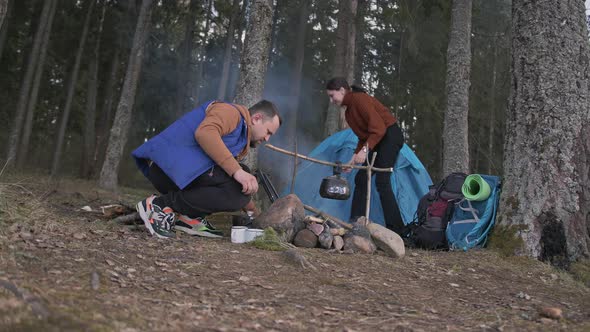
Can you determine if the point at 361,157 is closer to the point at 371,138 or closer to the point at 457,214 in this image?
the point at 371,138

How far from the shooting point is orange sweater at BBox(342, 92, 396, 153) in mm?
5191

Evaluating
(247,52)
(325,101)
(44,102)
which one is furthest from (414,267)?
(44,102)

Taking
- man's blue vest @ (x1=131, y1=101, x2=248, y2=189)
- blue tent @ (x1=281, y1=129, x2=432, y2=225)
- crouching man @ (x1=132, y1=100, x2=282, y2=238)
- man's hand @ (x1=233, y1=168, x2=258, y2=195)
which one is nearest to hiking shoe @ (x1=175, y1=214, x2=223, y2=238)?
crouching man @ (x1=132, y1=100, x2=282, y2=238)

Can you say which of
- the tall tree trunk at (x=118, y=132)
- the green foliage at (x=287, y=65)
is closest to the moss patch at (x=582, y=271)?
the tall tree trunk at (x=118, y=132)

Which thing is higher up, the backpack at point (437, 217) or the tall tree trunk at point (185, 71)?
the tall tree trunk at point (185, 71)

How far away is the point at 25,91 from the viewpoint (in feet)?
40.4

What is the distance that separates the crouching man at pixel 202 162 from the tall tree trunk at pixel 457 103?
13.2 feet

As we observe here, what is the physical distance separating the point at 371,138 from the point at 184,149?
2.10 metres

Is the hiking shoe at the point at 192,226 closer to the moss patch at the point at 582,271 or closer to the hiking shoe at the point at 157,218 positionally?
the hiking shoe at the point at 157,218

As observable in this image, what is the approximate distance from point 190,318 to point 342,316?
65 cm

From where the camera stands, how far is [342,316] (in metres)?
2.24

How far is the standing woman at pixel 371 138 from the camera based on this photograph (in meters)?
5.19

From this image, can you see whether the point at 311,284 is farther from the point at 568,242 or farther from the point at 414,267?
the point at 568,242

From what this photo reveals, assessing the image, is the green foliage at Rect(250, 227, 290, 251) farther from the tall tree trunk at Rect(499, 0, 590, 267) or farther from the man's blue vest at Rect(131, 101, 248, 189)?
the tall tree trunk at Rect(499, 0, 590, 267)
